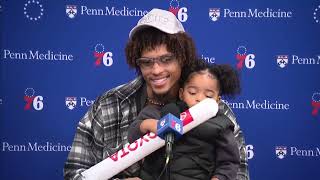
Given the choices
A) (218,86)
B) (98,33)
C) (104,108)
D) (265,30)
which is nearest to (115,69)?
(98,33)

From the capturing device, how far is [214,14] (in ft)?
9.95

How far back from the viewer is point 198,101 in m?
1.49

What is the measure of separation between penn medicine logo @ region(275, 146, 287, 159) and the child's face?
169 centimetres

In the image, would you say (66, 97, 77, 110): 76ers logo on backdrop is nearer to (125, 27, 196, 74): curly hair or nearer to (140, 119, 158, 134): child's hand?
(125, 27, 196, 74): curly hair

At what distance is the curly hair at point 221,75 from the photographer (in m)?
1.57

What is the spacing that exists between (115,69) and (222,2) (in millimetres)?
901

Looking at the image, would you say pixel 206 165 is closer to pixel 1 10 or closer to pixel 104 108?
pixel 104 108

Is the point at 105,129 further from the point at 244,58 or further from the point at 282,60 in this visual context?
the point at 282,60

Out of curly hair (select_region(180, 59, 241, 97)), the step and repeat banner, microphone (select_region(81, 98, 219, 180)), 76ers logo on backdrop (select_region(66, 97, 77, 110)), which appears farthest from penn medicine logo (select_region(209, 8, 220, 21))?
microphone (select_region(81, 98, 219, 180))

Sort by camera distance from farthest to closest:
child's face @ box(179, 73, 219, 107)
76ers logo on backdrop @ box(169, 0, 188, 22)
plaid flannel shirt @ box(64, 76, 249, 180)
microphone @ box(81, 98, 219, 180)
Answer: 1. 76ers logo on backdrop @ box(169, 0, 188, 22)
2. plaid flannel shirt @ box(64, 76, 249, 180)
3. child's face @ box(179, 73, 219, 107)
4. microphone @ box(81, 98, 219, 180)

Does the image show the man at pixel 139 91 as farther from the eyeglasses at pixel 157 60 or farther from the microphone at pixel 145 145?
the microphone at pixel 145 145

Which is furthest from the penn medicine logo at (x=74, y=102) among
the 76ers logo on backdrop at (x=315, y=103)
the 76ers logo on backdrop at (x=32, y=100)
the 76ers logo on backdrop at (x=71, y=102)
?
the 76ers logo on backdrop at (x=315, y=103)

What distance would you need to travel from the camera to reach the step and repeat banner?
302 centimetres

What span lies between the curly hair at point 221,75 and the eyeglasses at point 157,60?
0.29 feet
